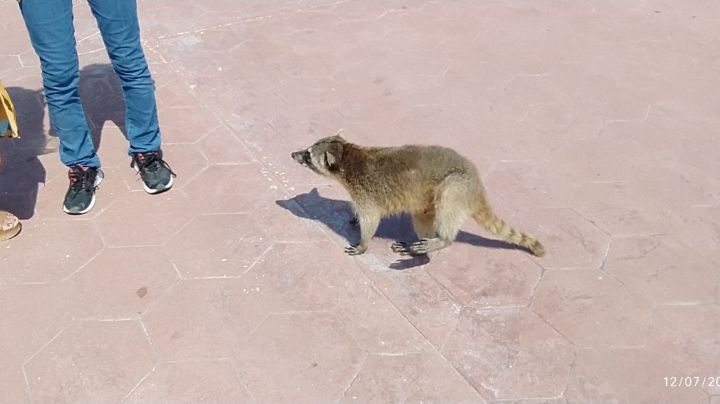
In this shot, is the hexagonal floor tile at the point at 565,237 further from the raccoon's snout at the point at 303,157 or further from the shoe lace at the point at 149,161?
the shoe lace at the point at 149,161

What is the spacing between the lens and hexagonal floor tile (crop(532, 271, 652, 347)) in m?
3.07

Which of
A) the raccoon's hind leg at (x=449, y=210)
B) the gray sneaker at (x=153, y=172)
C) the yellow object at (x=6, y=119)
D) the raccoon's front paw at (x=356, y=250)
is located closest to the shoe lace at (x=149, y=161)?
the gray sneaker at (x=153, y=172)

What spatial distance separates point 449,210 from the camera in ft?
10.5

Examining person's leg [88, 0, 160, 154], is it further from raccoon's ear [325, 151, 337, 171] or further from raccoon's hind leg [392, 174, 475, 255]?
raccoon's hind leg [392, 174, 475, 255]

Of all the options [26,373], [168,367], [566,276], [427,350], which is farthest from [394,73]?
[26,373]

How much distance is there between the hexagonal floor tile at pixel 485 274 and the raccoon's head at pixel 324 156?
83 cm

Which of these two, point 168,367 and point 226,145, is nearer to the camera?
point 168,367

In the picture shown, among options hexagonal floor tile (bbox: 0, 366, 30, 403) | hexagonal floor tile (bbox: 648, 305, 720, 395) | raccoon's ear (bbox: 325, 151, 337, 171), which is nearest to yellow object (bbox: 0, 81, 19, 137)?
hexagonal floor tile (bbox: 0, 366, 30, 403)

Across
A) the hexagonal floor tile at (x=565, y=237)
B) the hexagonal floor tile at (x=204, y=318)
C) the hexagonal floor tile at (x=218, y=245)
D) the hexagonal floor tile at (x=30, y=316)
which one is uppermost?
the hexagonal floor tile at (x=565, y=237)

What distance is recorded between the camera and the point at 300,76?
528 centimetres

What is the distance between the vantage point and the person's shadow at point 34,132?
3975mm

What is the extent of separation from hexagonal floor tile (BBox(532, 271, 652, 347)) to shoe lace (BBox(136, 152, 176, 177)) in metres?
2.56

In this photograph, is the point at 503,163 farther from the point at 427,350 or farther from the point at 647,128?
the point at 427,350

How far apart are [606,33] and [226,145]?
3971 mm
